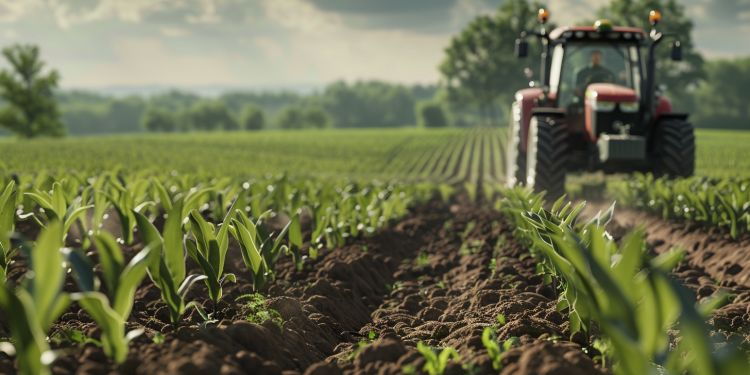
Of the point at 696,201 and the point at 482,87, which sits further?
the point at 482,87

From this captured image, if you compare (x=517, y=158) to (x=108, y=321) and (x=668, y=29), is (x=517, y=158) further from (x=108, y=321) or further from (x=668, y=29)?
(x=668, y=29)

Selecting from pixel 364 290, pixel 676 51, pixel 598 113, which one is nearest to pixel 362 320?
pixel 364 290

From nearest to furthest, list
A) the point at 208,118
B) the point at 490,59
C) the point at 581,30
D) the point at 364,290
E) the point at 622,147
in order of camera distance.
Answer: the point at 364,290 → the point at 622,147 → the point at 581,30 → the point at 490,59 → the point at 208,118

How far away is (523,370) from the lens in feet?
5.44

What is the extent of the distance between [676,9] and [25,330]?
165 ft

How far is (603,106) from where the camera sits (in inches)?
286

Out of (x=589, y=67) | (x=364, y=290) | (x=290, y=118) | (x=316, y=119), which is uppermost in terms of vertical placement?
(x=290, y=118)

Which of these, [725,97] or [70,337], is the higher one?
[725,97]

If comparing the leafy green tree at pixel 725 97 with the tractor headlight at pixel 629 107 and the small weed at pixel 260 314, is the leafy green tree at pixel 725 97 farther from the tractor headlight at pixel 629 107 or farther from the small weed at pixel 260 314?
the small weed at pixel 260 314

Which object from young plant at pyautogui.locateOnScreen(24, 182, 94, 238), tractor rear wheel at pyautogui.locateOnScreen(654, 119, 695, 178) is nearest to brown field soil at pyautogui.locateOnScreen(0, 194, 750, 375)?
young plant at pyautogui.locateOnScreen(24, 182, 94, 238)

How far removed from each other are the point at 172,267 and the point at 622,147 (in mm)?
6173

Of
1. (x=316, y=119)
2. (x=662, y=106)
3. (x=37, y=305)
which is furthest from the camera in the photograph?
(x=316, y=119)

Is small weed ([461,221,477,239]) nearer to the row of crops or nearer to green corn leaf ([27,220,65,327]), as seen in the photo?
green corn leaf ([27,220,65,327])

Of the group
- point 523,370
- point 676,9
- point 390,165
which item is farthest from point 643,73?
point 676,9
